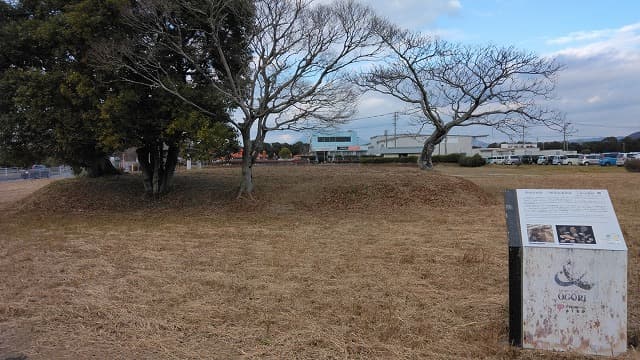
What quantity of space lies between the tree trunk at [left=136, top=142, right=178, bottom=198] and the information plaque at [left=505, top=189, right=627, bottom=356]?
14783mm

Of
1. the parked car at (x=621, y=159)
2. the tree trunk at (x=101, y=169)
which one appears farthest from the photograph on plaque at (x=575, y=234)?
the parked car at (x=621, y=159)

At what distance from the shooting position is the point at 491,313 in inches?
186

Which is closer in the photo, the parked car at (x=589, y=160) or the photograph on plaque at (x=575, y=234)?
the photograph on plaque at (x=575, y=234)

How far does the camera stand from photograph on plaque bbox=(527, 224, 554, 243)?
3.73 meters

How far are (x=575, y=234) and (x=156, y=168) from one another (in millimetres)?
15828

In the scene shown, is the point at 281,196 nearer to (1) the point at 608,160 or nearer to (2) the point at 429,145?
(2) the point at 429,145

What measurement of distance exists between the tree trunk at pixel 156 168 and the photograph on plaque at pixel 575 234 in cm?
1494

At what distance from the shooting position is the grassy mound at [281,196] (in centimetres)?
1563

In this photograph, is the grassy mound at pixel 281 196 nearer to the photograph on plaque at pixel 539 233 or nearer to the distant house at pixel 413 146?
the photograph on plaque at pixel 539 233

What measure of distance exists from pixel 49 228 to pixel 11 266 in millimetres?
5083

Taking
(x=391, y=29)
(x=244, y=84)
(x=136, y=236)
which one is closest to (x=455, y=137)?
(x=391, y=29)

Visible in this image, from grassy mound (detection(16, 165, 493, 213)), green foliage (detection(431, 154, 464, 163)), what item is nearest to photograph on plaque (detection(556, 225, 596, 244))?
grassy mound (detection(16, 165, 493, 213))

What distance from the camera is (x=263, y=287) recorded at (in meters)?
5.80

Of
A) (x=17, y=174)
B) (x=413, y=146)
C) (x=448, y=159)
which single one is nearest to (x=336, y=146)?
(x=413, y=146)
